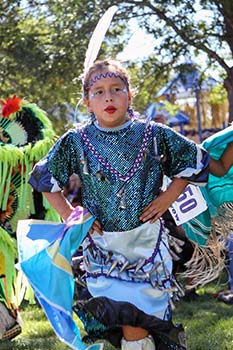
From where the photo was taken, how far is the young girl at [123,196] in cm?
301

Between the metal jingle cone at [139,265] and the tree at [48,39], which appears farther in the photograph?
the tree at [48,39]

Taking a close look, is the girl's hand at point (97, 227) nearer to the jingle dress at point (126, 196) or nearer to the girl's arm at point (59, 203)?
the jingle dress at point (126, 196)

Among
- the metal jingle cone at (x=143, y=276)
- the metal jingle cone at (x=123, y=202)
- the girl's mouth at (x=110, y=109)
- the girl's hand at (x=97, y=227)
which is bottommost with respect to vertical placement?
the metal jingle cone at (x=143, y=276)

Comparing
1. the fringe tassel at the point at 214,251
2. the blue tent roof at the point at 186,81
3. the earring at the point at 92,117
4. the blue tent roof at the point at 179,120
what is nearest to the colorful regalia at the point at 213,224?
the fringe tassel at the point at 214,251

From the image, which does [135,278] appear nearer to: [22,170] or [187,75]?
[22,170]

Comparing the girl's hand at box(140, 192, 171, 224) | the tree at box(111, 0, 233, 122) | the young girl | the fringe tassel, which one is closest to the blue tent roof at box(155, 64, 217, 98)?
the tree at box(111, 0, 233, 122)

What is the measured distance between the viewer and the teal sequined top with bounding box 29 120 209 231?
3068 millimetres

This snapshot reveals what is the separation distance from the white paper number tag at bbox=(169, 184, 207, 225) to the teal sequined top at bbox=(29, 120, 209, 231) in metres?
0.38

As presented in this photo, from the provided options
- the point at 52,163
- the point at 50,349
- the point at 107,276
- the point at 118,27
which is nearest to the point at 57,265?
the point at 107,276

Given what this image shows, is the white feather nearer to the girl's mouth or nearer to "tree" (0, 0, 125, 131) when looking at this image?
the girl's mouth

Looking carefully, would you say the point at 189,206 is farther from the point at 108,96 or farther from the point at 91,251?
the point at 108,96

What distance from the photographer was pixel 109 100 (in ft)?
10.2

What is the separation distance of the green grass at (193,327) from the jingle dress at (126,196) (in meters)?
1.23

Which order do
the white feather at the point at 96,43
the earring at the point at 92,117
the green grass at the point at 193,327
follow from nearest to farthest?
the earring at the point at 92,117 < the white feather at the point at 96,43 < the green grass at the point at 193,327
